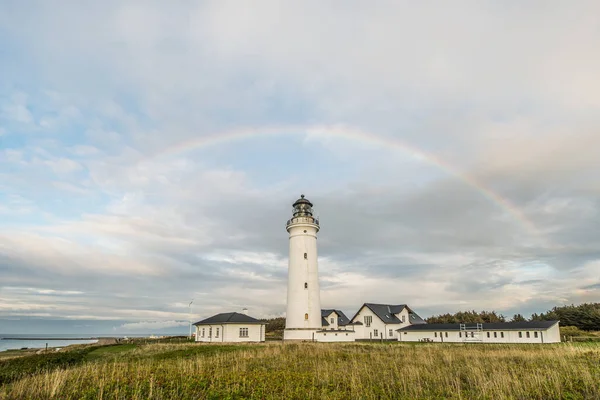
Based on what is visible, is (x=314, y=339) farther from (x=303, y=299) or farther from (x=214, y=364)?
(x=214, y=364)

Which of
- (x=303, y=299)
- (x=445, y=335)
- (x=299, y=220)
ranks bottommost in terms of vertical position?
(x=445, y=335)

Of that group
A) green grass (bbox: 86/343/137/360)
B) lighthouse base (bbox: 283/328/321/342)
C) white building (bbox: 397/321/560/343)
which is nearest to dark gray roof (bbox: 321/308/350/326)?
white building (bbox: 397/321/560/343)

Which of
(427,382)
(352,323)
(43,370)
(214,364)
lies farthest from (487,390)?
(352,323)

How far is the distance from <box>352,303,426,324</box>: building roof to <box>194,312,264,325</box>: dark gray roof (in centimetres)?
1909

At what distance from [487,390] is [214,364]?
11.7 m

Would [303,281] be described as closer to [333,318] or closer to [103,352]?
[333,318]

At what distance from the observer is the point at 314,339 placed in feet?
135

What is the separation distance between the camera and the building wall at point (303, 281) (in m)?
41.8

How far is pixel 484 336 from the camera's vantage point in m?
46.4

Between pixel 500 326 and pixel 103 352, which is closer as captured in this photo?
pixel 103 352

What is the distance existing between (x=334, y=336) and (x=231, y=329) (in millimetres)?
11227

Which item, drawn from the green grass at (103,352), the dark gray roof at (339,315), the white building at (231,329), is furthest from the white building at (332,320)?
the green grass at (103,352)

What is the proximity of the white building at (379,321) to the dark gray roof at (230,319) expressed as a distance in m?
18.0

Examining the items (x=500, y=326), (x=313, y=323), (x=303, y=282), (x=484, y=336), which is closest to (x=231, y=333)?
(x=313, y=323)
